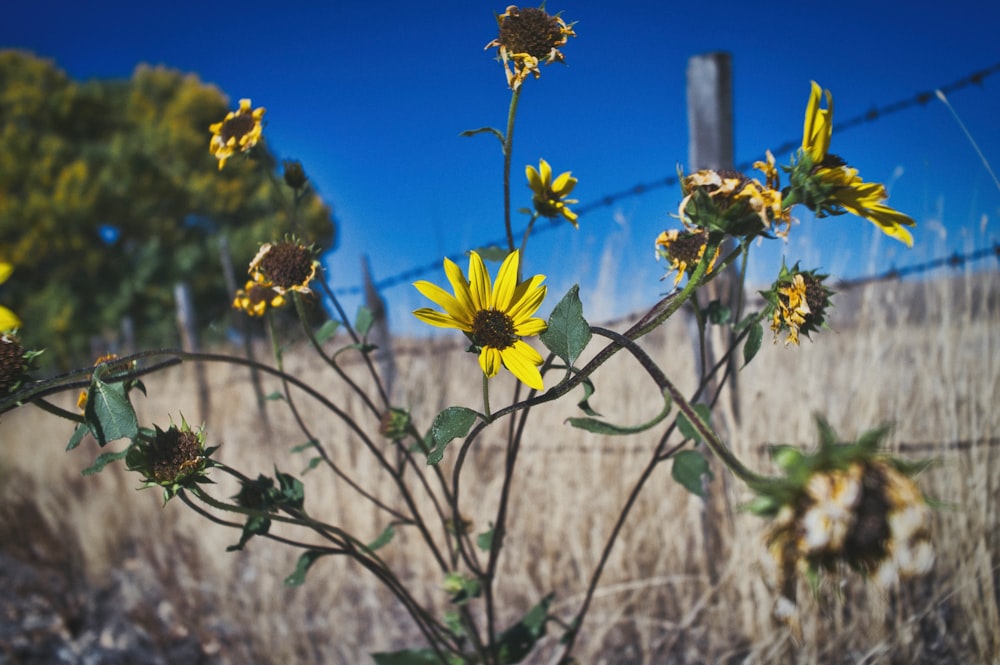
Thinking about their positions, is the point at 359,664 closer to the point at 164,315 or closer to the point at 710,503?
the point at 710,503

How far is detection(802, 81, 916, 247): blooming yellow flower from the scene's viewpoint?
1.70 ft

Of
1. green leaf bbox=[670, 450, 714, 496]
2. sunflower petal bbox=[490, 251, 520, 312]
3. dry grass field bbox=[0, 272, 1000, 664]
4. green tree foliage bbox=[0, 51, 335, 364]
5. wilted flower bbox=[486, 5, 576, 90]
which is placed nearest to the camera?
sunflower petal bbox=[490, 251, 520, 312]

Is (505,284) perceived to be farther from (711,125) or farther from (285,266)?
(711,125)

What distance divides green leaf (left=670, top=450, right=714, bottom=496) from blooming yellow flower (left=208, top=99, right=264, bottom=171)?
0.71m

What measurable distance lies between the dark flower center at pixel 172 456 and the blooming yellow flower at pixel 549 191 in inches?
19.2

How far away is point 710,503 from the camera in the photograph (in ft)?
5.58

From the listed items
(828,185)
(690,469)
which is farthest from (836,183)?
(690,469)

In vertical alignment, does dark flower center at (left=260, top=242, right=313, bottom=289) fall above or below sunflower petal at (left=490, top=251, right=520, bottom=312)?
above

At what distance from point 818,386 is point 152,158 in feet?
47.1

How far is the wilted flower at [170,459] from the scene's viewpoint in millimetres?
660

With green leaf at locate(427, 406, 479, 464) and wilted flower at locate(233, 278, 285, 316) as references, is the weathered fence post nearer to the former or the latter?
wilted flower at locate(233, 278, 285, 316)

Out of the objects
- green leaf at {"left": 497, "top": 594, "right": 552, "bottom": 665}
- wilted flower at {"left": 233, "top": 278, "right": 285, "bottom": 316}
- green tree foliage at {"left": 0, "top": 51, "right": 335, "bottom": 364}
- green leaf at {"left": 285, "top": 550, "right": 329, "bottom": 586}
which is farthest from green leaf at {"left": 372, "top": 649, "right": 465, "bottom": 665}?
green tree foliage at {"left": 0, "top": 51, "right": 335, "bottom": 364}

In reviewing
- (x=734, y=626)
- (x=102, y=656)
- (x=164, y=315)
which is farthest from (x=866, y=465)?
(x=164, y=315)

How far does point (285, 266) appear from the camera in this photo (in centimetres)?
82
